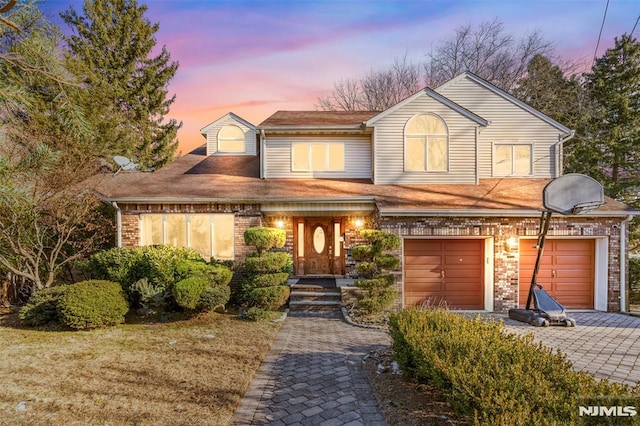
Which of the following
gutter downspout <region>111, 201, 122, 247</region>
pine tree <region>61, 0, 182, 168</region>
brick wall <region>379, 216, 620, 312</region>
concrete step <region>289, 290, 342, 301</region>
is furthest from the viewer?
pine tree <region>61, 0, 182, 168</region>

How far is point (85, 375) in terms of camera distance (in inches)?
208

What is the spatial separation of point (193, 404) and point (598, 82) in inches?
903

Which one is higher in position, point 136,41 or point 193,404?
point 136,41

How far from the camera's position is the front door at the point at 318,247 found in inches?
503

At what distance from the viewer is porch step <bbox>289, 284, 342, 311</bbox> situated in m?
10.1

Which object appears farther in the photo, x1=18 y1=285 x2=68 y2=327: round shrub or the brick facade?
the brick facade

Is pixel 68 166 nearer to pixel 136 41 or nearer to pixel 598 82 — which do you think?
pixel 136 41

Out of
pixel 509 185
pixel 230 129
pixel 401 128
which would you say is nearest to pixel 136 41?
pixel 230 129


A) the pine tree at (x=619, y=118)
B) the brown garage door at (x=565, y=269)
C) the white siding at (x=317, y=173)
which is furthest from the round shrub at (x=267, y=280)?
the pine tree at (x=619, y=118)

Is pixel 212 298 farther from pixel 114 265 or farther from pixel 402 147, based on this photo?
pixel 402 147

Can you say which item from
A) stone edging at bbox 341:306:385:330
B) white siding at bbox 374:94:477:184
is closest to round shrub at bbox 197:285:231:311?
stone edging at bbox 341:306:385:330

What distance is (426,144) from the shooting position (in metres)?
12.1

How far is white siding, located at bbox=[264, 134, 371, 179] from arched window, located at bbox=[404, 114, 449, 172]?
1.56 metres

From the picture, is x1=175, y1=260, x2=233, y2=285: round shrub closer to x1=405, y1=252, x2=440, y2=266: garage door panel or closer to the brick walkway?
the brick walkway
